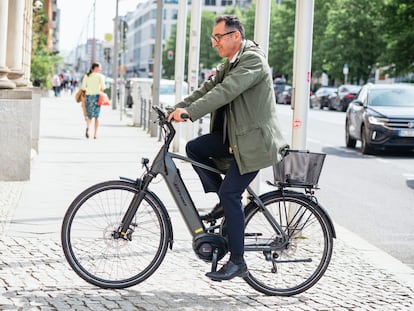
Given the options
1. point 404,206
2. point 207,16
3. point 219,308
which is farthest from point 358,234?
point 207,16

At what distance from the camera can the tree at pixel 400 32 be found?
62.7 m

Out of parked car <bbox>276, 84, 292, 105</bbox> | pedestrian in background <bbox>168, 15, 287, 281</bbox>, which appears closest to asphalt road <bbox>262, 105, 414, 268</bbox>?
pedestrian in background <bbox>168, 15, 287, 281</bbox>

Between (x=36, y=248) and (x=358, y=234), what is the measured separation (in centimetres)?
358

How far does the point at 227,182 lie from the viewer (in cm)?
644

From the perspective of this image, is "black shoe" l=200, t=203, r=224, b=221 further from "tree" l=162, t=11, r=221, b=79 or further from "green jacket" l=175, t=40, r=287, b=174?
"tree" l=162, t=11, r=221, b=79

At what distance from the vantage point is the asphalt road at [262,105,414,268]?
10141 millimetres

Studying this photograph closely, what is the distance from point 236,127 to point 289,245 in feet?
3.18

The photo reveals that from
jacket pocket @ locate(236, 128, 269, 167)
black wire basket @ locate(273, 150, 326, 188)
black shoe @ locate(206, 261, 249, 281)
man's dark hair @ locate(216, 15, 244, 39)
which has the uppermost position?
man's dark hair @ locate(216, 15, 244, 39)

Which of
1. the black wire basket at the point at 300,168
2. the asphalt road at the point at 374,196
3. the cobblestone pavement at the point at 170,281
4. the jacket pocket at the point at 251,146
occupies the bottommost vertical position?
the asphalt road at the point at 374,196

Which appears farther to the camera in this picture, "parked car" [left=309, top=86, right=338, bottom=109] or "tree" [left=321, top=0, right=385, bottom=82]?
"tree" [left=321, top=0, right=385, bottom=82]

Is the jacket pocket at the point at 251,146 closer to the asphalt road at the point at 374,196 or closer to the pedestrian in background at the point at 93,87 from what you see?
the asphalt road at the point at 374,196

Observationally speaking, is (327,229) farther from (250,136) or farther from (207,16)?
(207,16)

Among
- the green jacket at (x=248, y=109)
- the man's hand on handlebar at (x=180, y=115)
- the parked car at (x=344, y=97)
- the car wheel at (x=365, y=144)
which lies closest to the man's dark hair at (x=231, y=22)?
the green jacket at (x=248, y=109)

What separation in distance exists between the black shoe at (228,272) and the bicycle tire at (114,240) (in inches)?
14.9
